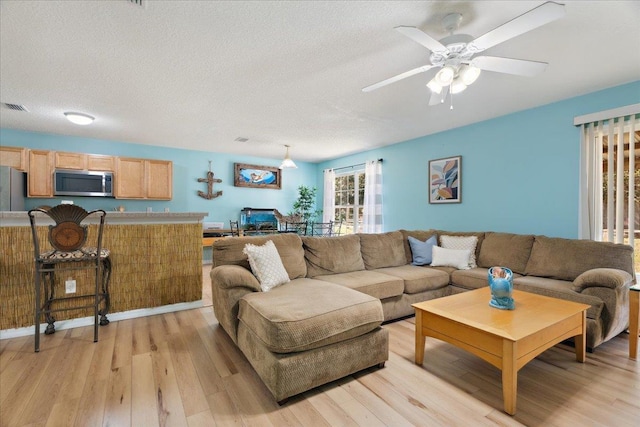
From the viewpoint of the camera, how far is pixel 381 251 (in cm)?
354

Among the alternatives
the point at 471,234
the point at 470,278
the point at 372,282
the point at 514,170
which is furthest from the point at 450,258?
the point at 514,170

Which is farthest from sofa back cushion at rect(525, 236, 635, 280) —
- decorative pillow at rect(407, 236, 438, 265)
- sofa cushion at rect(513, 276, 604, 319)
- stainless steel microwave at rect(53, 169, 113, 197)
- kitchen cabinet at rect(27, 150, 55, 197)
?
kitchen cabinet at rect(27, 150, 55, 197)

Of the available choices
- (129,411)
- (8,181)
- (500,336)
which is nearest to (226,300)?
(129,411)

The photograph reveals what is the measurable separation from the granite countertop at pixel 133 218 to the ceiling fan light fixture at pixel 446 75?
2637 millimetres

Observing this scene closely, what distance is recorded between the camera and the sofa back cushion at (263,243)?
103 inches

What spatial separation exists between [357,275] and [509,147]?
2678mm

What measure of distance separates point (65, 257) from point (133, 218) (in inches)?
27.0

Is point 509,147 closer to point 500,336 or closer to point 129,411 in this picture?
point 500,336

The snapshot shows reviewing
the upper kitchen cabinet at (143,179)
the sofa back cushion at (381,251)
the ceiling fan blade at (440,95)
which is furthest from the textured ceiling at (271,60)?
the sofa back cushion at (381,251)

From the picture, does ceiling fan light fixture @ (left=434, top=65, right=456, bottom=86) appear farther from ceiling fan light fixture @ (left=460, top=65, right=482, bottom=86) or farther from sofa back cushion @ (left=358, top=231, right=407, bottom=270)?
sofa back cushion @ (left=358, top=231, right=407, bottom=270)

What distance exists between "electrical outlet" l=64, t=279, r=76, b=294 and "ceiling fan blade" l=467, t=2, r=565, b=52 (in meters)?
3.83

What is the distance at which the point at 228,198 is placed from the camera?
6.36 m

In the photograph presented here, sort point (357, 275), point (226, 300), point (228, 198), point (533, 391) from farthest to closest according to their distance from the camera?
point (228, 198), point (357, 275), point (226, 300), point (533, 391)

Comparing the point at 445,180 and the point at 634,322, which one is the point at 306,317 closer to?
the point at 634,322
